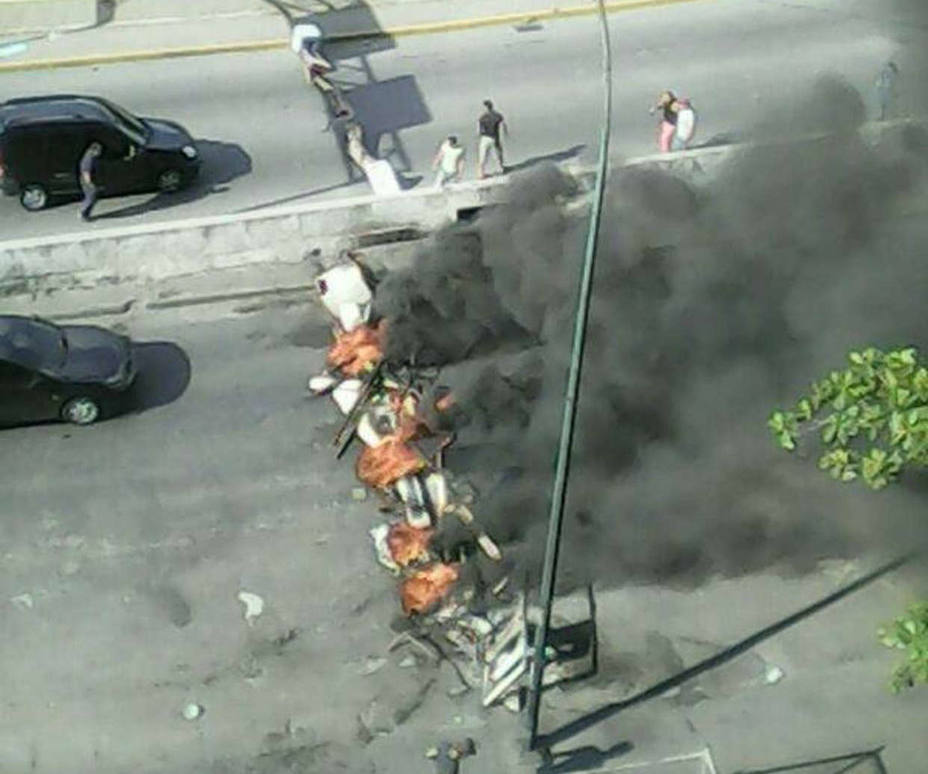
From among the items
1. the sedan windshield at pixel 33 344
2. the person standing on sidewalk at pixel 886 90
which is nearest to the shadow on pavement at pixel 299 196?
the sedan windshield at pixel 33 344

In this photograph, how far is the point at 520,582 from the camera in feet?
55.8

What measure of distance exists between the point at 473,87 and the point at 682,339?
7.62 meters

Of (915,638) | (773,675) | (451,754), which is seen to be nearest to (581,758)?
(451,754)

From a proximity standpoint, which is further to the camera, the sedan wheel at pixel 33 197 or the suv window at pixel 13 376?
the sedan wheel at pixel 33 197

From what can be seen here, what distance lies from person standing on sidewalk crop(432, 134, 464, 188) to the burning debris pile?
96.0 inches

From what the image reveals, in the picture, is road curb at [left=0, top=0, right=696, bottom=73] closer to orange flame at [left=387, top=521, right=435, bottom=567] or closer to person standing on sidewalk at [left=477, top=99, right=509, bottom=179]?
person standing on sidewalk at [left=477, top=99, right=509, bottom=179]

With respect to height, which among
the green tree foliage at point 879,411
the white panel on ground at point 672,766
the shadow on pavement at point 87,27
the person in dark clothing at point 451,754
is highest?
the green tree foliage at point 879,411

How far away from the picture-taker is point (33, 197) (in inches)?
877

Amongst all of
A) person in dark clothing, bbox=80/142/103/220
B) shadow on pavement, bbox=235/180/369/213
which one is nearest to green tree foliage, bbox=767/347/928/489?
shadow on pavement, bbox=235/180/369/213

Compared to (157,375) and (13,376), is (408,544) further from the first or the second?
(13,376)

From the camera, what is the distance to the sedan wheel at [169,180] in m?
22.5

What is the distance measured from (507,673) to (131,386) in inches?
253

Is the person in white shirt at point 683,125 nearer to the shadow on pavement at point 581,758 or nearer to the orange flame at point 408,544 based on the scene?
the orange flame at point 408,544

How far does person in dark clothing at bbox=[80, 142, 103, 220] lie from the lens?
854 inches
